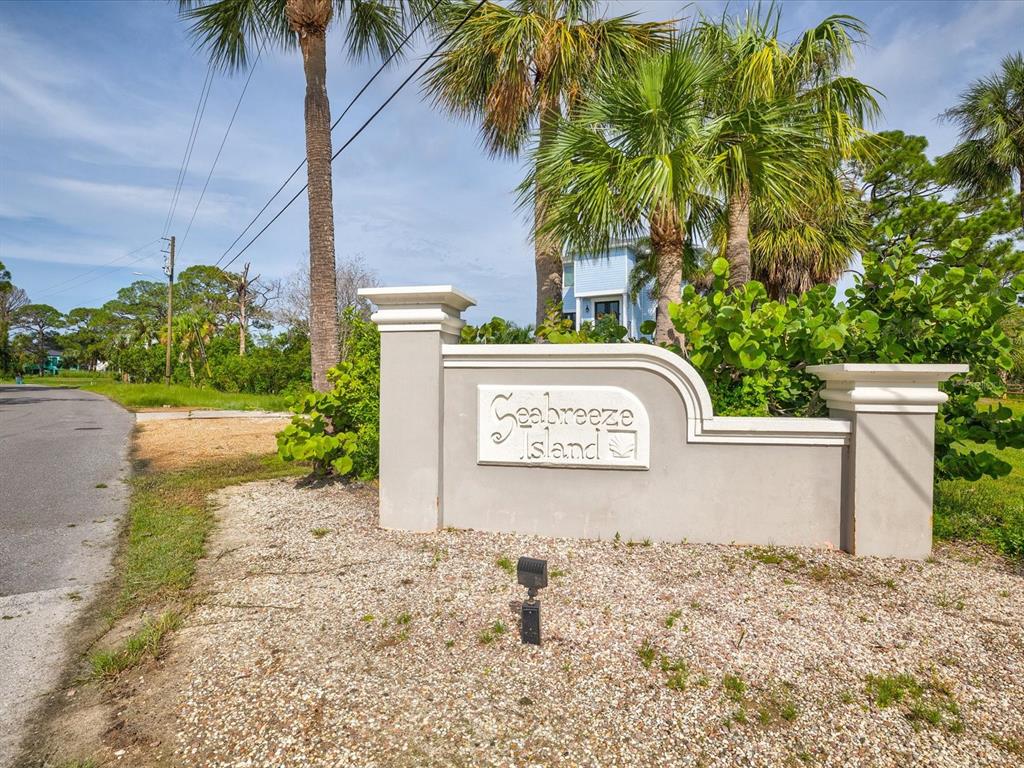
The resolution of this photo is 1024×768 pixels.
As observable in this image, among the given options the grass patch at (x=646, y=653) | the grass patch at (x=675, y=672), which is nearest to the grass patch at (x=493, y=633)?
the grass patch at (x=646, y=653)

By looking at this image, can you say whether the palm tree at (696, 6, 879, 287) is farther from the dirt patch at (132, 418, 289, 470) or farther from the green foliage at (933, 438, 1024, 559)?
the dirt patch at (132, 418, 289, 470)

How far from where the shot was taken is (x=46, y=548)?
4734 millimetres

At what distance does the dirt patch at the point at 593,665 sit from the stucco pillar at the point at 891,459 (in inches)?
8.7

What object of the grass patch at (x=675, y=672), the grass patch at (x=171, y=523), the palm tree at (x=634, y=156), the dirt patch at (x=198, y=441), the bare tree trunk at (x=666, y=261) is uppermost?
the palm tree at (x=634, y=156)

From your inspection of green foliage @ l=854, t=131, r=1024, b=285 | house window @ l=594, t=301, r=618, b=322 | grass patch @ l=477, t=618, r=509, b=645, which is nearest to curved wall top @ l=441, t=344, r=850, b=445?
grass patch @ l=477, t=618, r=509, b=645

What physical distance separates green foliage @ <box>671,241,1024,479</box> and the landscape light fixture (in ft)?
9.42

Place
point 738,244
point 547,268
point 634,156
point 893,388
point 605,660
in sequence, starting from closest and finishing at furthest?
point 605,660 → point 893,388 → point 634,156 → point 738,244 → point 547,268

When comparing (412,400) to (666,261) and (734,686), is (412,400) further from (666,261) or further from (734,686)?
(666,261)

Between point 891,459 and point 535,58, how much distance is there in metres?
7.83

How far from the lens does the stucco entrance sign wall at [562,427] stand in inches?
181

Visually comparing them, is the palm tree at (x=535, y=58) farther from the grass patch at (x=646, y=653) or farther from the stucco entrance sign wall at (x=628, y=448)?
the grass patch at (x=646, y=653)

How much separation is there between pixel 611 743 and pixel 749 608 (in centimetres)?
156

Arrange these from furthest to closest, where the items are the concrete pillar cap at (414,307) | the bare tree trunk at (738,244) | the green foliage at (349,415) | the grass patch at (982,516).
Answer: the bare tree trunk at (738,244) < the green foliage at (349,415) < the concrete pillar cap at (414,307) < the grass patch at (982,516)

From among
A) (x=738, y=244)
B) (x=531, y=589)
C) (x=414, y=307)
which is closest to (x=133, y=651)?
(x=531, y=589)
